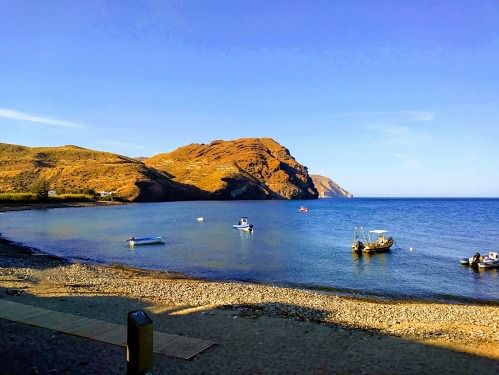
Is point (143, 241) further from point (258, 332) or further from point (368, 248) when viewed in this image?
point (258, 332)

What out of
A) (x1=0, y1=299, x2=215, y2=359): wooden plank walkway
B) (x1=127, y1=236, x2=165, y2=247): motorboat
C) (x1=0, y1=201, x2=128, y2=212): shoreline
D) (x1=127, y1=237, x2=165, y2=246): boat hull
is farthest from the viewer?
(x1=0, y1=201, x2=128, y2=212): shoreline

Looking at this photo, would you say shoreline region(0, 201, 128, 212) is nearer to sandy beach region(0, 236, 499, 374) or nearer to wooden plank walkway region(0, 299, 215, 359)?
sandy beach region(0, 236, 499, 374)

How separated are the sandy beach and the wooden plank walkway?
0.36 meters

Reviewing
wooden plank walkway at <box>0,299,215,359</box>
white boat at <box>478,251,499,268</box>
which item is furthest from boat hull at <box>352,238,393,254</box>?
wooden plank walkway at <box>0,299,215,359</box>

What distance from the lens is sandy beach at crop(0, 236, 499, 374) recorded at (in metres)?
11.7

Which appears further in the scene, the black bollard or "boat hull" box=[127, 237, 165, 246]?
"boat hull" box=[127, 237, 165, 246]

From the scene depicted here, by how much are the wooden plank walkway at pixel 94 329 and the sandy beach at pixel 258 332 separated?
1.17ft

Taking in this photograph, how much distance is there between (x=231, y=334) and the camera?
14.7 meters

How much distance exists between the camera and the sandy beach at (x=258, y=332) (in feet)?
38.5

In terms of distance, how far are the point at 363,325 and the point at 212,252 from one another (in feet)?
110

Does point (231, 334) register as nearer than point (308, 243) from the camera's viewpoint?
Yes

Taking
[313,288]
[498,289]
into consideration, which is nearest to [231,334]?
[313,288]

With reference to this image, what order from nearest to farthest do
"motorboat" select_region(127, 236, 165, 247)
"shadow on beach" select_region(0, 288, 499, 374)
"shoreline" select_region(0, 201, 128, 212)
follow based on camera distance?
"shadow on beach" select_region(0, 288, 499, 374) < "motorboat" select_region(127, 236, 165, 247) < "shoreline" select_region(0, 201, 128, 212)

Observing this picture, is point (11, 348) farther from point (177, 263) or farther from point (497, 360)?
point (177, 263)
